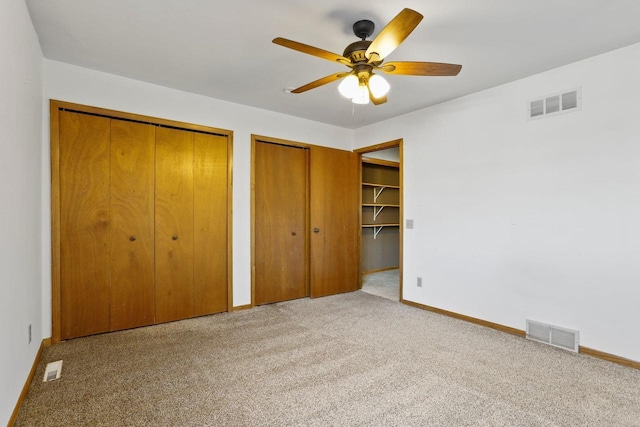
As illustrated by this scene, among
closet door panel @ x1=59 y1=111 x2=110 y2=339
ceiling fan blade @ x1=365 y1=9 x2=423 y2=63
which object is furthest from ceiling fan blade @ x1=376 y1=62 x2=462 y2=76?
closet door panel @ x1=59 y1=111 x2=110 y2=339

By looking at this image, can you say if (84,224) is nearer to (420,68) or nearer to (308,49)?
(308,49)

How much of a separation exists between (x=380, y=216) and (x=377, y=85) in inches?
174

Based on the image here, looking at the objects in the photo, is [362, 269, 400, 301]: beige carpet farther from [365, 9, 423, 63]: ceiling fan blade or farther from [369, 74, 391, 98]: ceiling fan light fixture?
[365, 9, 423, 63]: ceiling fan blade

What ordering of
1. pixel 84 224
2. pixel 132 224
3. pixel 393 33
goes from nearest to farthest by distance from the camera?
pixel 393 33 < pixel 84 224 < pixel 132 224

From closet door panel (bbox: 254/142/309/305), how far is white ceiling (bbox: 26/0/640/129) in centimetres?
112

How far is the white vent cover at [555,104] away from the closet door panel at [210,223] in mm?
3239

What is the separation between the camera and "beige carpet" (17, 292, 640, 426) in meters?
1.81

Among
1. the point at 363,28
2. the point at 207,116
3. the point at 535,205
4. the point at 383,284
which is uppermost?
the point at 363,28

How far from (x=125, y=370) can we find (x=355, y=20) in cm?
299

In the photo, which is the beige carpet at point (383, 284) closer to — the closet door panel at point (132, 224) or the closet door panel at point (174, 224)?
the closet door panel at point (174, 224)

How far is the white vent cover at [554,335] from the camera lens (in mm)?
2709

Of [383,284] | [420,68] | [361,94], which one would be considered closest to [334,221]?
[383,284]

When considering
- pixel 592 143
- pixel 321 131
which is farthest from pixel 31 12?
pixel 592 143

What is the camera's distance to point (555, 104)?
2873 millimetres
